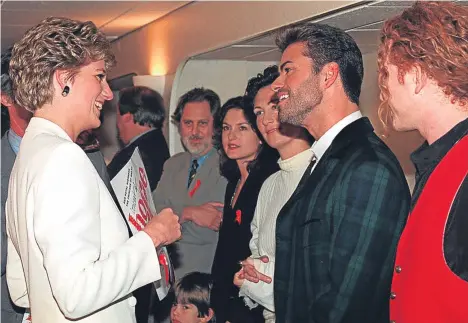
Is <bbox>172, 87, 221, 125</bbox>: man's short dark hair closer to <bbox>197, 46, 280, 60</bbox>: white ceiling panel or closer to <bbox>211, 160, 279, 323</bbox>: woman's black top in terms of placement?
<bbox>197, 46, 280, 60</bbox>: white ceiling panel

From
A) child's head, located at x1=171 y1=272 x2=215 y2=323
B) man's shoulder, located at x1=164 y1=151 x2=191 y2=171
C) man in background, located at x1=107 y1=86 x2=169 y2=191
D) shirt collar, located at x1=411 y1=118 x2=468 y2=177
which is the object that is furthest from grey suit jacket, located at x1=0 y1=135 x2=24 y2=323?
man in background, located at x1=107 y1=86 x2=169 y2=191

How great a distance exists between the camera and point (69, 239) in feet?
5.89

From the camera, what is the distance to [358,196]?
2156 millimetres

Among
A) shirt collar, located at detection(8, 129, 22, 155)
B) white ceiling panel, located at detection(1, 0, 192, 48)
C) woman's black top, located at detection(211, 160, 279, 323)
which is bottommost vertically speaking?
woman's black top, located at detection(211, 160, 279, 323)

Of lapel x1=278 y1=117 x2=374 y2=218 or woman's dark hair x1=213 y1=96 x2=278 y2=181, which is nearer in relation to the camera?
lapel x1=278 y1=117 x2=374 y2=218

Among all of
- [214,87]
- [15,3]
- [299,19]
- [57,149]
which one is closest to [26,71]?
[57,149]

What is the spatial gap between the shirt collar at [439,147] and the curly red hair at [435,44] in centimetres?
6

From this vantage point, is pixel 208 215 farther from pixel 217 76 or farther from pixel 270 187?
pixel 217 76

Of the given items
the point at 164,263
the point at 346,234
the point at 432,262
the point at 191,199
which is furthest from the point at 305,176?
the point at 191,199

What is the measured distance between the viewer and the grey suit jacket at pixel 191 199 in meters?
4.13

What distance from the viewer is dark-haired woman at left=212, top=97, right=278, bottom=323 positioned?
3.32 metres

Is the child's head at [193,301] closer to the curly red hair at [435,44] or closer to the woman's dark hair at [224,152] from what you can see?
the woman's dark hair at [224,152]

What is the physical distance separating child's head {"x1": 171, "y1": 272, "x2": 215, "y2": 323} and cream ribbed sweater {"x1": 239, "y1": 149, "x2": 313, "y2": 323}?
77 centimetres

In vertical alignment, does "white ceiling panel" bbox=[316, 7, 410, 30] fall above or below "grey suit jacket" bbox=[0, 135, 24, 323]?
above
